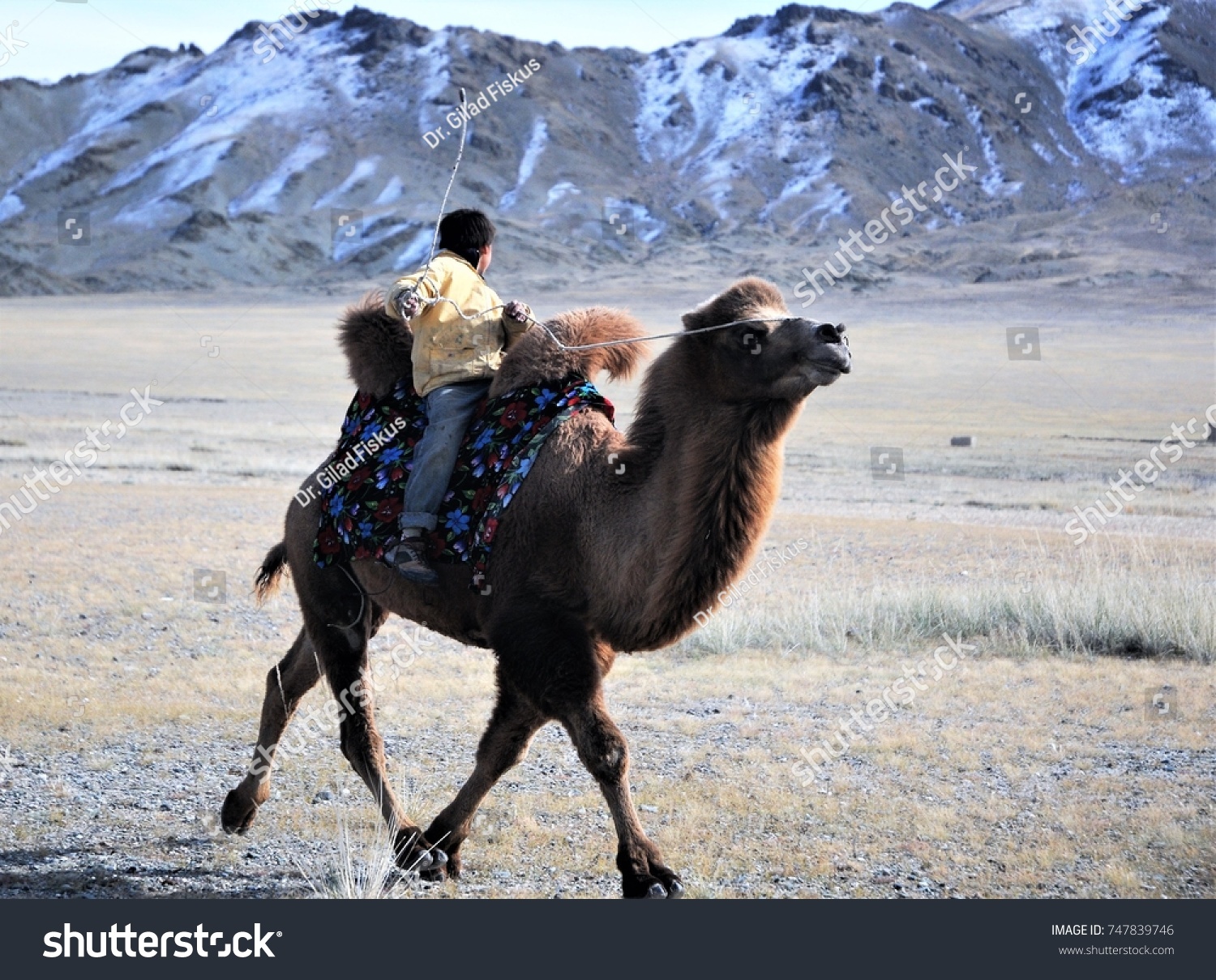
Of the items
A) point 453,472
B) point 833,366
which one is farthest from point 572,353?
point 833,366

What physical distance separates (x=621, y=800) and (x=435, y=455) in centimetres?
184

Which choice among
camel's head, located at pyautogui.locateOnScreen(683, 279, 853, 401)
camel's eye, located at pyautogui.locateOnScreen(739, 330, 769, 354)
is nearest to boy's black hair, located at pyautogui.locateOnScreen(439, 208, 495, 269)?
camel's head, located at pyautogui.locateOnScreen(683, 279, 853, 401)

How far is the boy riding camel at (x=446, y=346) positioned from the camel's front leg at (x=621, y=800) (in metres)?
1.08

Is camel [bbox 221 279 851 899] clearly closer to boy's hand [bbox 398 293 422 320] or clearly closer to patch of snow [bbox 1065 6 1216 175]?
boy's hand [bbox 398 293 422 320]

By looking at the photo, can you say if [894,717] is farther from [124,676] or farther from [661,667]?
[124,676]

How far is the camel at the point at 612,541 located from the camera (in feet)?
19.0

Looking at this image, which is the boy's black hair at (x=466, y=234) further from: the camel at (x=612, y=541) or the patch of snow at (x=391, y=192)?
the patch of snow at (x=391, y=192)

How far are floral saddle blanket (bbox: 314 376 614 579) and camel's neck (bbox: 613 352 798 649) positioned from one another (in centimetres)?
75

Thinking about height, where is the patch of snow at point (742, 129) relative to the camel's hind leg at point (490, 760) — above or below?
above

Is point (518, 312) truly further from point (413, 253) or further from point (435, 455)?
point (413, 253)

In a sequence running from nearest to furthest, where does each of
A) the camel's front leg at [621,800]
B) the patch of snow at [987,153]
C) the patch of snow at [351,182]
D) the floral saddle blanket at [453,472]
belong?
the camel's front leg at [621,800], the floral saddle blanket at [453,472], the patch of snow at [351,182], the patch of snow at [987,153]

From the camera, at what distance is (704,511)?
5824mm

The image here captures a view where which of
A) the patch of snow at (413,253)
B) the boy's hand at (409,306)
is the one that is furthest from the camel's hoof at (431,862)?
the patch of snow at (413,253)

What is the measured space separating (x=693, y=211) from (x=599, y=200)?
9.89 meters
